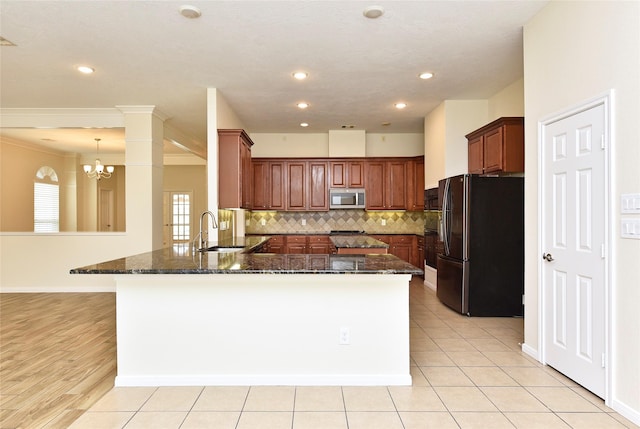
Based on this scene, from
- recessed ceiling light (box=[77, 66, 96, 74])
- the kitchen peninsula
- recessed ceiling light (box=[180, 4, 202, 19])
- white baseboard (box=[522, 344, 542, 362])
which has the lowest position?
white baseboard (box=[522, 344, 542, 362])

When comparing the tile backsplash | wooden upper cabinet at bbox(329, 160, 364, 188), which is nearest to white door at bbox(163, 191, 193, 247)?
the tile backsplash

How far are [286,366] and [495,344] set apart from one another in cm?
209

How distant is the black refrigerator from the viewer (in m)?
4.52

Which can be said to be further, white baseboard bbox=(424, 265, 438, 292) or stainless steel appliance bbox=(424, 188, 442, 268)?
white baseboard bbox=(424, 265, 438, 292)

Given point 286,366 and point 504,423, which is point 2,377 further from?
point 504,423

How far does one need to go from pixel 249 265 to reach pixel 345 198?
486 centimetres

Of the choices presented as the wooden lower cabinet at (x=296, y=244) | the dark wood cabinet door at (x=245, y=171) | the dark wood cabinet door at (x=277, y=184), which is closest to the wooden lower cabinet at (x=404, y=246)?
the wooden lower cabinet at (x=296, y=244)

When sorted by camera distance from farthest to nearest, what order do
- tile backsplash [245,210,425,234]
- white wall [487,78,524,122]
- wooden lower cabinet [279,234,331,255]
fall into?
tile backsplash [245,210,425,234] → wooden lower cabinet [279,234,331,255] → white wall [487,78,524,122]

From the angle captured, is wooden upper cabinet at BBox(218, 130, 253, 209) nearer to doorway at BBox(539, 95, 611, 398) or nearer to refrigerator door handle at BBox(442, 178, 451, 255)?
refrigerator door handle at BBox(442, 178, 451, 255)

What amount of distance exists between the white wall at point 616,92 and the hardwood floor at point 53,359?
133 inches

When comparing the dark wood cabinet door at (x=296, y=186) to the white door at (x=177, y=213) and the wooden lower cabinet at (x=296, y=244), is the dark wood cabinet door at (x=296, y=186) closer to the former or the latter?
the wooden lower cabinet at (x=296, y=244)

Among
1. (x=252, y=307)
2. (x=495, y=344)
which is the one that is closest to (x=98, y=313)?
(x=252, y=307)

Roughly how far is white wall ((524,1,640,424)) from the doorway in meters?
0.07

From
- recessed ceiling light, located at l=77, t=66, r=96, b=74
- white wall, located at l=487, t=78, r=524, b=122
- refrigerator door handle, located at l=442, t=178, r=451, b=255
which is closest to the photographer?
recessed ceiling light, located at l=77, t=66, r=96, b=74
